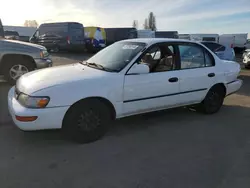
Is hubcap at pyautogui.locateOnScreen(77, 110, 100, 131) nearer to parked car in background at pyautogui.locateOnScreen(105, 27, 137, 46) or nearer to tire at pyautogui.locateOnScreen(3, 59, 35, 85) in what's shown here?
tire at pyautogui.locateOnScreen(3, 59, 35, 85)

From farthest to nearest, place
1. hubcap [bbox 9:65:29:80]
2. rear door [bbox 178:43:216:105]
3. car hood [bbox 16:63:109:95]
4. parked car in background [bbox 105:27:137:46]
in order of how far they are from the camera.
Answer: parked car in background [bbox 105:27:137:46], hubcap [bbox 9:65:29:80], rear door [bbox 178:43:216:105], car hood [bbox 16:63:109:95]

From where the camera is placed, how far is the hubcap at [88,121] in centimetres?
355

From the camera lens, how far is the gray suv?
6.74m

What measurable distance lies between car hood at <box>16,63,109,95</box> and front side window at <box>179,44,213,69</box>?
1.61 metres

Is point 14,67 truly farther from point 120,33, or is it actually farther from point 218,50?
point 120,33

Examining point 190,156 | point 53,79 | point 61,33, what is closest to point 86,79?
point 53,79

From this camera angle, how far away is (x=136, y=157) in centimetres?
333

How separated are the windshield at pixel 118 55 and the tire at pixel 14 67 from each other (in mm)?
3211

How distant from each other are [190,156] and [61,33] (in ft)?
58.5

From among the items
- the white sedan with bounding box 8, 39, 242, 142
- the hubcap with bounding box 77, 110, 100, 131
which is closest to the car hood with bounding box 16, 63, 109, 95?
the white sedan with bounding box 8, 39, 242, 142

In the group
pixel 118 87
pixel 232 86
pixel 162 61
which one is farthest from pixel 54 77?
pixel 232 86

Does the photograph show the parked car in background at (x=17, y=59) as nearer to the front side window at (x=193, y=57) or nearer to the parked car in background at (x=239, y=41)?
the front side window at (x=193, y=57)

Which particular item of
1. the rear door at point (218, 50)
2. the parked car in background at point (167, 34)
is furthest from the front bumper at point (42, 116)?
the parked car in background at point (167, 34)

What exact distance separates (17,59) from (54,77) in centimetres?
384
